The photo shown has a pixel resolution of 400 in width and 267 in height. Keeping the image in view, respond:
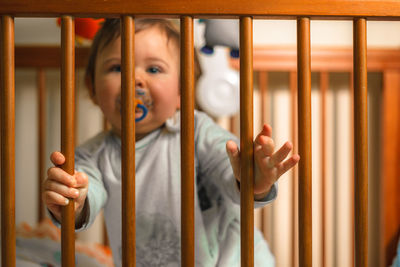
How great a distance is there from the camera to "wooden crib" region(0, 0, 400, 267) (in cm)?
→ 49

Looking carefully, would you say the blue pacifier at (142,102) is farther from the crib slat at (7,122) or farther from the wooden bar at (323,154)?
the wooden bar at (323,154)

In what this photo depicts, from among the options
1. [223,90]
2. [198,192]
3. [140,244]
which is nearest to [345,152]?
[223,90]

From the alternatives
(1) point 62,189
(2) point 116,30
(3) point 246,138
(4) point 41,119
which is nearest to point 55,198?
(1) point 62,189

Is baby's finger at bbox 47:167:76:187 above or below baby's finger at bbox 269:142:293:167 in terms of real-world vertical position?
below

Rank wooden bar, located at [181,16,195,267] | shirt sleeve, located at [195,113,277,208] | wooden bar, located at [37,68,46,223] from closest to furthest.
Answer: wooden bar, located at [181,16,195,267] < shirt sleeve, located at [195,113,277,208] < wooden bar, located at [37,68,46,223]

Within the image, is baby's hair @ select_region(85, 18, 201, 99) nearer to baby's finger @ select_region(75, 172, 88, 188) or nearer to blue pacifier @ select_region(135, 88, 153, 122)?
blue pacifier @ select_region(135, 88, 153, 122)

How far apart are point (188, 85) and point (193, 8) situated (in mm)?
86

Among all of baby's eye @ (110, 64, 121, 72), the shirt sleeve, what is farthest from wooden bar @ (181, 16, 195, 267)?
baby's eye @ (110, 64, 121, 72)

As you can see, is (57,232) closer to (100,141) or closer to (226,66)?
(100,141)

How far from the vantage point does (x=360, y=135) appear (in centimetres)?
51

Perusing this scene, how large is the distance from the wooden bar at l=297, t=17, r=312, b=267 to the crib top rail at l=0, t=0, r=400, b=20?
20 millimetres

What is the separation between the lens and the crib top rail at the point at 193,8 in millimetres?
491

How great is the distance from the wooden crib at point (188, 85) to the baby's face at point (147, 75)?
0.37m

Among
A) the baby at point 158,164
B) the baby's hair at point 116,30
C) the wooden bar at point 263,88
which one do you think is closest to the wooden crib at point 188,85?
the baby at point 158,164
